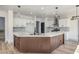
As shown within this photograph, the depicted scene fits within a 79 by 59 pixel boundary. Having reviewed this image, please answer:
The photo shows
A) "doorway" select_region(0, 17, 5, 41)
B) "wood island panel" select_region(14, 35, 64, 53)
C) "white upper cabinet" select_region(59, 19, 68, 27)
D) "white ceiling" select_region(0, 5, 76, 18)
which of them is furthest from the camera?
"wood island panel" select_region(14, 35, 64, 53)

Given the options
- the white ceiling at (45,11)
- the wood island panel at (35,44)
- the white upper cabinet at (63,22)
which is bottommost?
the wood island panel at (35,44)

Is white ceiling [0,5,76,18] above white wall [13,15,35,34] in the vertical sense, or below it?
above

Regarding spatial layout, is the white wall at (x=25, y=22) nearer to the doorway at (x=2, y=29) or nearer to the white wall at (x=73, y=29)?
the doorway at (x=2, y=29)

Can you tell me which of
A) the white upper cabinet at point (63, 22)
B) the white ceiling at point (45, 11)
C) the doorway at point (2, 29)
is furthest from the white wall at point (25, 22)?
the white upper cabinet at point (63, 22)

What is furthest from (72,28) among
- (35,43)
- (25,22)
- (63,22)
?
(35,43)

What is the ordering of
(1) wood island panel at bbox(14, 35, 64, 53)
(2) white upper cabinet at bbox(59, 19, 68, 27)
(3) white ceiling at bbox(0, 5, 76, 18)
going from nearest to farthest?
(3) white ceiling at bbox(0, 5, 76, 18)
(2) white upper cabinet at bbox(59, 19, 68, 27)
(1) wood island panel at bbox(14, 35, 64, 53)

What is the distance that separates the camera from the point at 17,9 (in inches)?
78.4

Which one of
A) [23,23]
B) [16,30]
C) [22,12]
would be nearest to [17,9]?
[22,12]

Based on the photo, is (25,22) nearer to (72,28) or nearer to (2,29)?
Result: (2,29)

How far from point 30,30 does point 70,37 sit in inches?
33.3

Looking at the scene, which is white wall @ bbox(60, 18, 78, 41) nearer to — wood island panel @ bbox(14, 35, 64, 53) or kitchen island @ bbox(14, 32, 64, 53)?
kitchen island @ bbox(14, 32, 64, 53)

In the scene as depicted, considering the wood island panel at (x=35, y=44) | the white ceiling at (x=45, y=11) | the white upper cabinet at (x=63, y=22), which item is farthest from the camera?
the wood island panel at (x=35, y=44)

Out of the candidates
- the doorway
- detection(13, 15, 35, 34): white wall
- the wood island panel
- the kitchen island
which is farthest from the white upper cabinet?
the doorway
